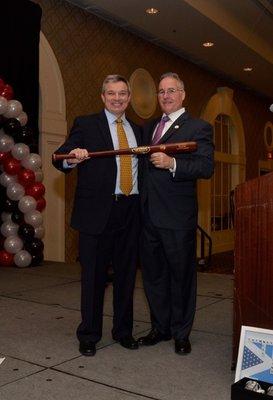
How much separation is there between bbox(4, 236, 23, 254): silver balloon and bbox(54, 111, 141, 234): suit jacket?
8.83 feet

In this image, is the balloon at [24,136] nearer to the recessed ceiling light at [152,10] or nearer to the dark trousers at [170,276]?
the recessed ceiling light at [152,10]

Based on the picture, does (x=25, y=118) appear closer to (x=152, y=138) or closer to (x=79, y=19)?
(x=79, y=19)

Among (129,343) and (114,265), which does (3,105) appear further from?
(129,343)

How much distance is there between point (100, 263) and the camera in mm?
2469

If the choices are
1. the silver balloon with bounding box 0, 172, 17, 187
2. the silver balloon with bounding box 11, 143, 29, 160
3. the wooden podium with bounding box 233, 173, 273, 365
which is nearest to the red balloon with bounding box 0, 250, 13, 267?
the silver balloon with bounding box 0, 172, 17, 187

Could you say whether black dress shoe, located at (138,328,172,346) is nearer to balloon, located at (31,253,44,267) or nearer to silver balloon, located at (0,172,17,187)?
balloon, located at (31,253,44,267)

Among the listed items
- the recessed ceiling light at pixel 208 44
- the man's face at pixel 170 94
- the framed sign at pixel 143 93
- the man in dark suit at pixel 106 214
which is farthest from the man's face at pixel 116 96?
the recessed ceiling light at pixel 208 44

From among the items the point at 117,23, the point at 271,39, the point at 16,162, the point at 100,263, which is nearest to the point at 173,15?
the point at 117,23

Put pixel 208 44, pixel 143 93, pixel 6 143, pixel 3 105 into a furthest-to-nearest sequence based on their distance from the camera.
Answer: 1. pixel 208 44
2. pixel 143 93
3. pixel 6 143
4. pixel 3 105

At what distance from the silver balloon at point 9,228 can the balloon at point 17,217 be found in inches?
1.7

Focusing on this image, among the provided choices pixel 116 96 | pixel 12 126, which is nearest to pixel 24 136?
pixel 12 126

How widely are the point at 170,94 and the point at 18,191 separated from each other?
290 centimetres

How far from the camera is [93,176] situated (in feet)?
8.00

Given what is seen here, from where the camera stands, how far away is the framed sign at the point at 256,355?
1818 mm
